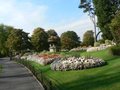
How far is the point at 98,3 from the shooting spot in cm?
5916

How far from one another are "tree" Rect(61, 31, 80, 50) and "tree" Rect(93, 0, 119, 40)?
48.4 m

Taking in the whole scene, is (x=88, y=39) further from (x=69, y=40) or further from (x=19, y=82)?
(x=19, y=82)

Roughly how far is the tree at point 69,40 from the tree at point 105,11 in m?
48.4

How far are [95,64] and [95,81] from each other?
6.35 m

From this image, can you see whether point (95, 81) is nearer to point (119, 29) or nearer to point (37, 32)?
point (119, 29)

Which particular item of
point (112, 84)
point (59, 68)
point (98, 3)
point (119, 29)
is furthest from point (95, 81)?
point (98, 3)

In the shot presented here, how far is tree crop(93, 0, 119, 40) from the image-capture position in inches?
2304

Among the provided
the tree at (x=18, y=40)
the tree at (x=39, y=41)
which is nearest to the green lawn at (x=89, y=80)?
the tree at (x=18, y=40)

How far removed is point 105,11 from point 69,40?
53772 mm

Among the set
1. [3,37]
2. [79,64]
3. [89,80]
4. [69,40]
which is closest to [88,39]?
[69,40]

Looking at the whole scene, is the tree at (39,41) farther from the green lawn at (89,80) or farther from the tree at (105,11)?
the green lawn at (89,80)

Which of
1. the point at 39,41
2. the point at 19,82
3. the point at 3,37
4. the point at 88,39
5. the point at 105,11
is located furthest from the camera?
the point at 88,39

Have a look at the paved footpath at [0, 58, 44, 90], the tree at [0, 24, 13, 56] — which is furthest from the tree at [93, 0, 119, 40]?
the tree at [0, 24, 13, 56]

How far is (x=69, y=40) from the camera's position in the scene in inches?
4434
